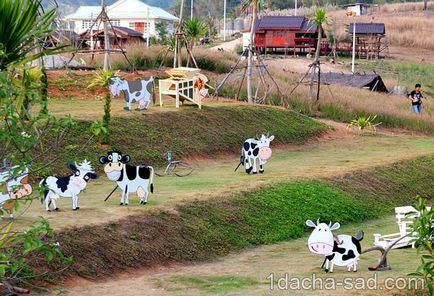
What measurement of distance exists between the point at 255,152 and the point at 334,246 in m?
8.58

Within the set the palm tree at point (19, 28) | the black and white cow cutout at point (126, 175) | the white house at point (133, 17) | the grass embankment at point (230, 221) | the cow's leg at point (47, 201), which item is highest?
the palm tree at point (19, 28)

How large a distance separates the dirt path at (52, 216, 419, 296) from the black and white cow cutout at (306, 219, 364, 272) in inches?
7.8

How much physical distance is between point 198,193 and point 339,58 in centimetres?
5403

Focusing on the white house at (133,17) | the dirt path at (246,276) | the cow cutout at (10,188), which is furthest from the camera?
the white house at (133,17)

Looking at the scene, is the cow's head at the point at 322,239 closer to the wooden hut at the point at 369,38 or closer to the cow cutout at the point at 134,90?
the cow cutout at the point at 134,90

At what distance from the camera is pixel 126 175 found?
1839 centimetres

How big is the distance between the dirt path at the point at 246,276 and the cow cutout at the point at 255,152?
5.36 metres

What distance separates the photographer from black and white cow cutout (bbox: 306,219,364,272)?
50.3ft

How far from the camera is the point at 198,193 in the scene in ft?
67.1

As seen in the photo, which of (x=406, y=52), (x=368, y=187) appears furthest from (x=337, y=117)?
(x=406, y=52)

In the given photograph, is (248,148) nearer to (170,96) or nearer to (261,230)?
(261,230)

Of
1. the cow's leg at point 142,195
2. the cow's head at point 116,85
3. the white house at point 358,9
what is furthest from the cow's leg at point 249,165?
the white house at point 358,9

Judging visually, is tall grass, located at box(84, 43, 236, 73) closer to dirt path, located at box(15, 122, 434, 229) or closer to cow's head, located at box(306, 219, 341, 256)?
dirt path, located at box(15, 122, 434, 229)

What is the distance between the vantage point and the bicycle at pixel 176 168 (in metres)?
24.4
